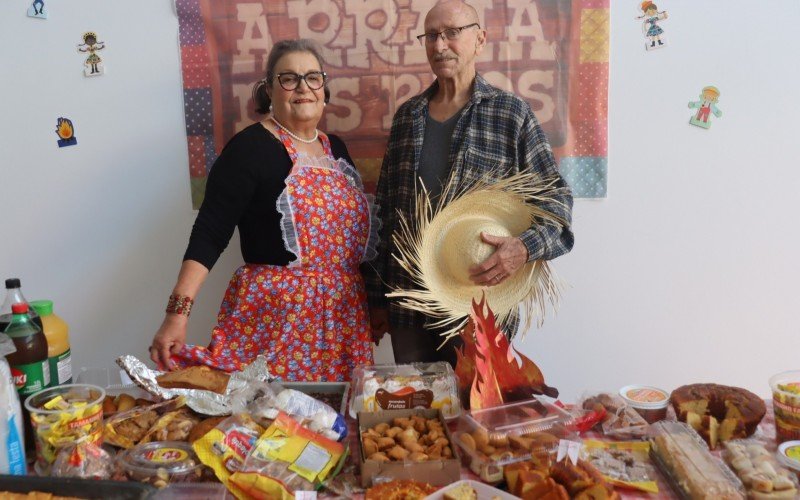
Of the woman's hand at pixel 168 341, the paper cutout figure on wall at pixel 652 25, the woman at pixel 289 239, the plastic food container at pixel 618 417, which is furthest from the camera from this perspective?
the paper cutout figure on wall at pixel 652 25

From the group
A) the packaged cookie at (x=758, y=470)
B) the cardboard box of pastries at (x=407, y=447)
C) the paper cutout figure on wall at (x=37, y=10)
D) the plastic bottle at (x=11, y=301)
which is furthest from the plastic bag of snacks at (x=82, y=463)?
the paper cutout figure on wall at (x=37, y=10)

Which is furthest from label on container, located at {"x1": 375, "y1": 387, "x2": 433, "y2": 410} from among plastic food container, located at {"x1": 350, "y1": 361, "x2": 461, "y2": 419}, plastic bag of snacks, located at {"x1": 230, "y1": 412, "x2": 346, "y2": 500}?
plastic bag of snacks, located at {"x1": 230, "y1": 412, "x2": 346, "y2": 500}

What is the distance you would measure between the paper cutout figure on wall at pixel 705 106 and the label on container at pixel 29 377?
6.70 ft

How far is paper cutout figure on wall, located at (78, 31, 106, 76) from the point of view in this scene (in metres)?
2.12

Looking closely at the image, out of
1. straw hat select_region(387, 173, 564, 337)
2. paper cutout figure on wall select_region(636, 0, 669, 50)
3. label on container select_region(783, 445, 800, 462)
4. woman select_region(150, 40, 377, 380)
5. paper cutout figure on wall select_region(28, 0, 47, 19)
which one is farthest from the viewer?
paper cutout figure on wall select_region(28, 0, 47, 19)

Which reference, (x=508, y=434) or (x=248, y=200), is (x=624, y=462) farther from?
(x=248, y=200)

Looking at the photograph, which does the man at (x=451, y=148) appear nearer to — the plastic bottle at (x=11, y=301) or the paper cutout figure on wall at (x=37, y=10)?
the plastic bottle at (x=11, y=301)

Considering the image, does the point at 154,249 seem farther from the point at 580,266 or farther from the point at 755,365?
the point at 755,365

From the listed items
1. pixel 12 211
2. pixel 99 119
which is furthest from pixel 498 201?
pixel 12 211

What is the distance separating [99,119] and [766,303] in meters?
2.55

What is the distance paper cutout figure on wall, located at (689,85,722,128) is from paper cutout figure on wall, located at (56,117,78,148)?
2.25m

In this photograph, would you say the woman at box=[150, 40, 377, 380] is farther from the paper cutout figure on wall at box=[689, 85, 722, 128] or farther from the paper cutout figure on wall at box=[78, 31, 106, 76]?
the paper cutout figure on wall at box=[689, 85, 722, 128]

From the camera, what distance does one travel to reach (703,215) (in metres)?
2.07

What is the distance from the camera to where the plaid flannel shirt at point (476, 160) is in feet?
5.20
